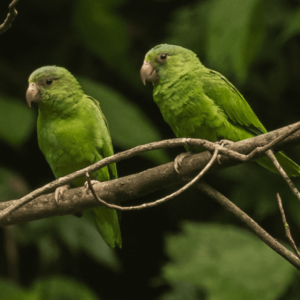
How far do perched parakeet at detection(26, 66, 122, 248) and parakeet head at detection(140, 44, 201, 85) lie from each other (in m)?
0.40

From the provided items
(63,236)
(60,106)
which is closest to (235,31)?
(60,106)

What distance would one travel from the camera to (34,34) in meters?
3.57

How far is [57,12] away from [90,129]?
1.81m

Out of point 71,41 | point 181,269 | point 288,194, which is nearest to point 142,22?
point 71,41

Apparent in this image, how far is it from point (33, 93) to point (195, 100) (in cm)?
Result: 73

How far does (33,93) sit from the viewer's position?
6.31 feet

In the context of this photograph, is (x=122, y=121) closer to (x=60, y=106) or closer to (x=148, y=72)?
(x=60, y=106)

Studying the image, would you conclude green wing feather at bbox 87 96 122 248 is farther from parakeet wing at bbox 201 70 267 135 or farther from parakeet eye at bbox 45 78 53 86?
parakeet wing at bbox 201 70 267 135

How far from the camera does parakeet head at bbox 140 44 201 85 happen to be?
1888 millimetres

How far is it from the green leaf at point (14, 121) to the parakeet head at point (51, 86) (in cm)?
67

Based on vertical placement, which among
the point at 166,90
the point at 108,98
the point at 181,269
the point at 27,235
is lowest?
the point at 181,269

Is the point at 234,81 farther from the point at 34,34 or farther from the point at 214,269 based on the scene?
the point at 34,34

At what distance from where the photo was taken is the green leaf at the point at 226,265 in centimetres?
260

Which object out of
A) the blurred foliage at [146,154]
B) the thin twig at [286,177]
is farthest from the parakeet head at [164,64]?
the thin twig at [286,177]
